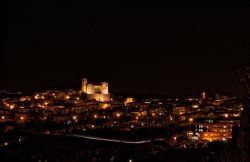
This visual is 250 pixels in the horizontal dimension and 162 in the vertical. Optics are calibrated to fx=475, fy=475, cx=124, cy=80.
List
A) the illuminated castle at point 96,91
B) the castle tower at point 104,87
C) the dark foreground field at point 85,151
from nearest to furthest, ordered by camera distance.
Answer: the dark foreground field at point 85,151
the illuminated castle at point 96,91
the castle tower at point 104,87

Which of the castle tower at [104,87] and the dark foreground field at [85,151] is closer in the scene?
the dark foreground field at [85,151]

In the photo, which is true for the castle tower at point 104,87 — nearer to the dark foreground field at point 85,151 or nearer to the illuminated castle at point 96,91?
the illuminated castle at point 96,91

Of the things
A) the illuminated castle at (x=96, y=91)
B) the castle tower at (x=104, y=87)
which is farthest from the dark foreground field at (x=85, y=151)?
the castle tower at (x=104, y=87)

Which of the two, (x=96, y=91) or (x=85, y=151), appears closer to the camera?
(x=85, y=151)

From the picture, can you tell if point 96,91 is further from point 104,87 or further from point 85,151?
point 85,151

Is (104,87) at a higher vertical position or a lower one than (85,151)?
higher

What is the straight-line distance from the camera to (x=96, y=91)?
58906 mm

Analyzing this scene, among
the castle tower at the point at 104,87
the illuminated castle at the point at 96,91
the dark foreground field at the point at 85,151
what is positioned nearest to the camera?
the dark foreground field at the point at 85,151

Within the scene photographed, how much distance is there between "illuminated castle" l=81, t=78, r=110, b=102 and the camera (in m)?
57.9

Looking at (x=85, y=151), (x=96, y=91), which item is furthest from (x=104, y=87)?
(x=85, y=151)

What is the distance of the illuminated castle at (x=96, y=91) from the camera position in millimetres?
57906

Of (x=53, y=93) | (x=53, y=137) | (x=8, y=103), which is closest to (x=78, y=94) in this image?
(x=53, y=93)

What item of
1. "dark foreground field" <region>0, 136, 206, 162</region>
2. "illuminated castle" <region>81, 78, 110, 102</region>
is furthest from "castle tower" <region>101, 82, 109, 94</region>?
"dark foreground field" <region>0, 136, 206, 162</region>

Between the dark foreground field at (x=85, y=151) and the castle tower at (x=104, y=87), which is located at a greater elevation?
the castle tower at (x=104, y=87)
